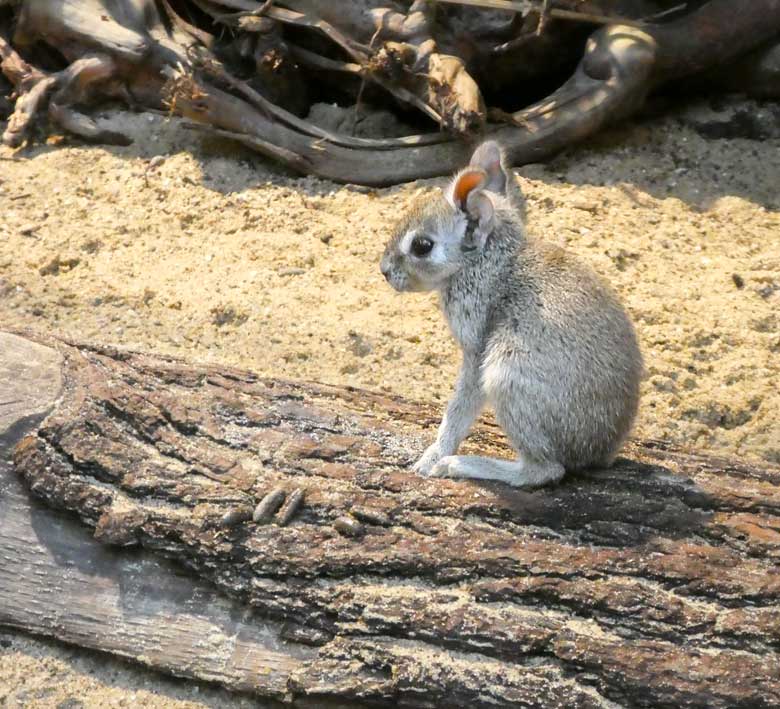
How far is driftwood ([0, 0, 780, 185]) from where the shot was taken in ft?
24.0

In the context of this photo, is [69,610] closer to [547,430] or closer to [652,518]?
[547,430]

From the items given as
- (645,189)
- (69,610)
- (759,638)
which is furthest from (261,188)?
(759,638)

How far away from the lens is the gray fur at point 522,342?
3.87 meters

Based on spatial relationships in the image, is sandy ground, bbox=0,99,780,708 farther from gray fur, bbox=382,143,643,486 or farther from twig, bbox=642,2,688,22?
gray fur, bbox=382,143,643,486

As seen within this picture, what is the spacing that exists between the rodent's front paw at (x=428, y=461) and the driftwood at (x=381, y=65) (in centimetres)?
364

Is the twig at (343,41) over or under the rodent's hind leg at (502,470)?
over

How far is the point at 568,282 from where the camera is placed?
406cm

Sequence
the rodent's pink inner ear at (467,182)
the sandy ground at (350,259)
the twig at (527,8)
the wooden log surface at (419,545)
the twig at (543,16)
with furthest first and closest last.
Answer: the twig at (527,8) → the twig at (543,16) → the sandy ground at (350,259) → the rodent's pink inner ear at (467,182) → the wooden log surface at (419,545)

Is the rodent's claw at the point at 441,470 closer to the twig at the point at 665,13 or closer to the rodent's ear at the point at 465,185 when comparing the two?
the rodent's ear at the point at 465,185

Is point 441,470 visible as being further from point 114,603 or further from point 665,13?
point 665,13

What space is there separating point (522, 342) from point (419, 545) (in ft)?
3.03

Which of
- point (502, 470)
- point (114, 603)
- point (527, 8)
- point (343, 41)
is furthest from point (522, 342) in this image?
point (343, 41)

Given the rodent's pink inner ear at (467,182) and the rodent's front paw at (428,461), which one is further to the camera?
the rodent's pink inner ear at (467,182)

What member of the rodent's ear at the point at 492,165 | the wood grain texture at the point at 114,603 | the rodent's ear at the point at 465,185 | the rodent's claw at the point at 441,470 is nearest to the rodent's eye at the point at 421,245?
the rodent's ear at the point at 465,185
